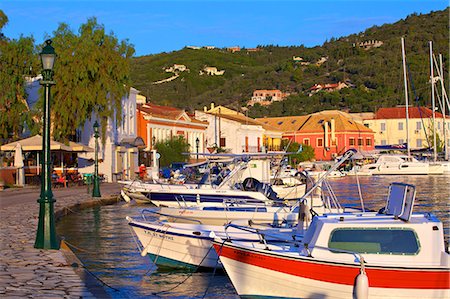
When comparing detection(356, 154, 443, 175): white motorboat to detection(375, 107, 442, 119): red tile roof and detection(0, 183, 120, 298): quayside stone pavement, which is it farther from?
detection(0, 183, 120, 298): quayside stone pavement

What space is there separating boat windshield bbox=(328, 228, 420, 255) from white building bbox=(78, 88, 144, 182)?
42171 mm

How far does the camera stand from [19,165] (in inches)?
1809

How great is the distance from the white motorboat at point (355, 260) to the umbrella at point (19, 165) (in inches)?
1290

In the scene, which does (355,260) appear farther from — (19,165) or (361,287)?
(19,165)

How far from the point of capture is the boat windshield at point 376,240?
14.1 metres

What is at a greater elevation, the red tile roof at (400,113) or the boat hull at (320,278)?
the red tile roof at (400,113)

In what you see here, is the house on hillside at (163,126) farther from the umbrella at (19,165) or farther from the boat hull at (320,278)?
the boat hull at (320,278)

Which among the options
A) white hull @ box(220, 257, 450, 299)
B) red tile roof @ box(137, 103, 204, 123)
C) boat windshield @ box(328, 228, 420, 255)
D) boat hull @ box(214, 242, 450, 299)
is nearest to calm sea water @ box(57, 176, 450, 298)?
white hull @ box(220, 257, 450, 299)

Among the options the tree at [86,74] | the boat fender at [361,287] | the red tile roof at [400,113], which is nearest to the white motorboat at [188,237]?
the boat fender at [361,287]

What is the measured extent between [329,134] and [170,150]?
49449 mm

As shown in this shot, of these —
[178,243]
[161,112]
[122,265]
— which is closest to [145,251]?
[122,265]

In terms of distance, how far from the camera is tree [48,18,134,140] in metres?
52.0

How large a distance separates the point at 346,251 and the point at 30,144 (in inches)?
1391

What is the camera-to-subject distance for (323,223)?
1441 centimetres
